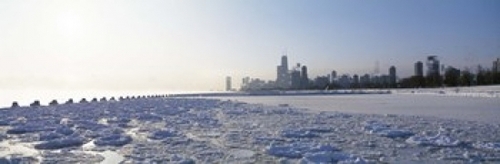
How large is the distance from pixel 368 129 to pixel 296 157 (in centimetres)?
486

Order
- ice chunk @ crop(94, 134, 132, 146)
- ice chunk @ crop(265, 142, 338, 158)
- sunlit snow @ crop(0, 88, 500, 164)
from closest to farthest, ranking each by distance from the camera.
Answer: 1. sunlit snow @ crop(0, 88, 500, 164)
2. ice chunk @ crop(265, 142, 338, 158)
3. ice chunk @ crop(94, 134, 132, 146)

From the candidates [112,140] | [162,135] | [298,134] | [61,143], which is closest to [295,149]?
[298,134]

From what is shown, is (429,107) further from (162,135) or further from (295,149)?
(295,149)

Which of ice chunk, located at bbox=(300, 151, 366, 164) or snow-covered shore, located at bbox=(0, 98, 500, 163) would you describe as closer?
ice chunk, located at bbox=(300, 151, 366, 164)

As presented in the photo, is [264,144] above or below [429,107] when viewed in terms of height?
below

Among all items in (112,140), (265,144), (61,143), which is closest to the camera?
(265,144)

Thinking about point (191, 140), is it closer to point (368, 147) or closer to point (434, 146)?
point (368, 147)

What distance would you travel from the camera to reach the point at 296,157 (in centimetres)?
862

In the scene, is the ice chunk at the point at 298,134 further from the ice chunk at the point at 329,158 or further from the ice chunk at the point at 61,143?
the ice chunk at the point at 61,143

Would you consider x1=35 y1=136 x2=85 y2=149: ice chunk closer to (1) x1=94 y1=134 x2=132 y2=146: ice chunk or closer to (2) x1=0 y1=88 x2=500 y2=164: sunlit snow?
(2) x1=0 y1=88 x2=500 y2=164: sunlit snow

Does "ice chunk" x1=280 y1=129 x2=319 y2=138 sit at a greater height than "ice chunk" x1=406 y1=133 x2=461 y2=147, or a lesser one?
greater

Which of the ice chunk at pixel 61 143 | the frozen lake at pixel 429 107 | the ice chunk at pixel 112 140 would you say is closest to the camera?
the ice chunk at pixel 61 143

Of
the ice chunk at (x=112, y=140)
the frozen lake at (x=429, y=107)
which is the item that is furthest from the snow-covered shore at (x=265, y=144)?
the frozen lake at (x=429, y=107)

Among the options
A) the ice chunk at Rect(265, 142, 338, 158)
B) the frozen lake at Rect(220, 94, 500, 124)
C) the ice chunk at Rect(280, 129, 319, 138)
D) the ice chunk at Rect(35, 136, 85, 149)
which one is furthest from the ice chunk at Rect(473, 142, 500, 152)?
the ice chunk at Rect(35, 136, 85, 149)
